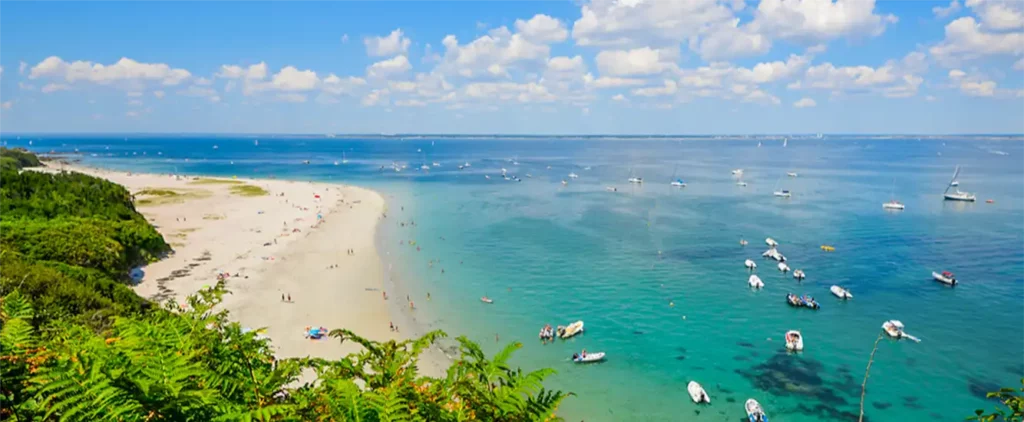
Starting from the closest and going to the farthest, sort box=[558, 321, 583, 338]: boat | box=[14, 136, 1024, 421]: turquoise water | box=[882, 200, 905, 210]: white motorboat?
box=[14, 136, 1024, 421]: turquoise water
box=[558, 321, 583, 338]: boat
box=[882, 200, 905, 210]: white motorboat

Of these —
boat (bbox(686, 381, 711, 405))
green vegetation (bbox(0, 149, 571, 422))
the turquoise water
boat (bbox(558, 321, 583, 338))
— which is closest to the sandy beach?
the turquoise water

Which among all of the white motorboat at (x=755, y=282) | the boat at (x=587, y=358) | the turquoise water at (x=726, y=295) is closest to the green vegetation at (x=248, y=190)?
the turquoise water at (x=726, y=295)

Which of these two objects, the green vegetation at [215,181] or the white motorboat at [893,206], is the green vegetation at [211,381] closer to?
the white motorboat at [893,206]

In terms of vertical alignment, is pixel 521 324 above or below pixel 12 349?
below

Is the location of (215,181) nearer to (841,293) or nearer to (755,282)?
A: (755,282)

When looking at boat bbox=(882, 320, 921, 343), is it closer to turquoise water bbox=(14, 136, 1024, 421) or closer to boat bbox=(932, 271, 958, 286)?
turquoise water bbox=(14, 136, 1024, 421)

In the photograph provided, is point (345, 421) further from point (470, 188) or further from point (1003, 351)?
→ point (470, 188)

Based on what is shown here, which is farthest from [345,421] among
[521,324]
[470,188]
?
[470,188]
